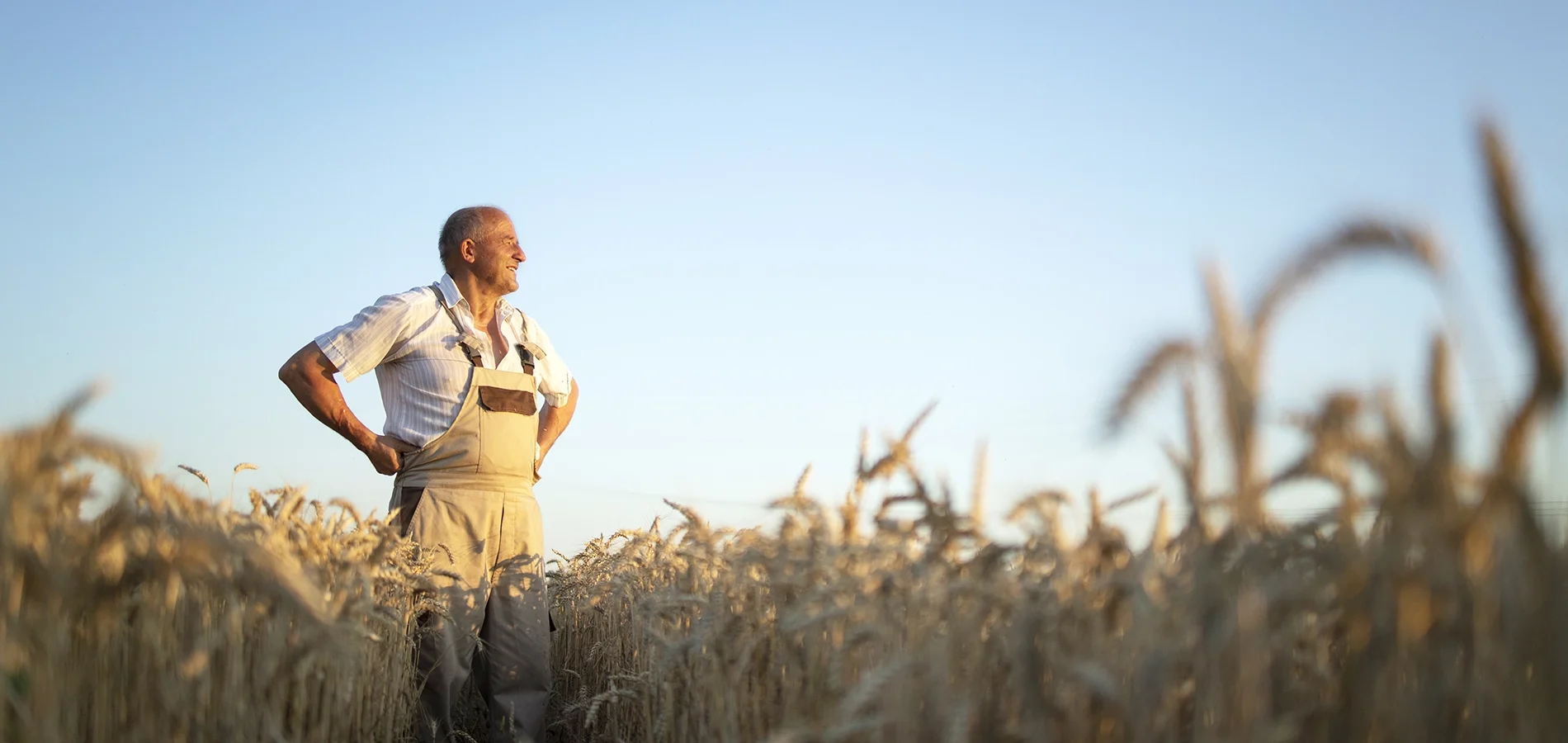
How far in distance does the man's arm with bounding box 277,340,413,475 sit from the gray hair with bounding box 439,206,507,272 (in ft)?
2.95

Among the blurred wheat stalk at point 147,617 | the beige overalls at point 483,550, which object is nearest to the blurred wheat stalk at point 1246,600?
the blurred wheat stalk at point 147,617

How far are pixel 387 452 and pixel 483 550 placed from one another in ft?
2.10

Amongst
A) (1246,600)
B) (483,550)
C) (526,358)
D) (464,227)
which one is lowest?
(483,550)

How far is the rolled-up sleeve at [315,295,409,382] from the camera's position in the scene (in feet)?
16.4

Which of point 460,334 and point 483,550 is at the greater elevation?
point 460,334

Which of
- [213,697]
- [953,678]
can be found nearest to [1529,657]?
[953,678]

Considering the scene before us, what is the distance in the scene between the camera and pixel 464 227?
221 inches

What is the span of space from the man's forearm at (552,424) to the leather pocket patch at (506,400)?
613 millimetres

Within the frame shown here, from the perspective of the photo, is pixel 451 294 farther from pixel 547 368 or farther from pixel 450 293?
pixel 547 368

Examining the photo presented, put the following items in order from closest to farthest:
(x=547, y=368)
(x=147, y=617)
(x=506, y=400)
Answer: (x=147, y=617), (x=506, y=400), (x=547, y=368)

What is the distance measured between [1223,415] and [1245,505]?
0.12 meters

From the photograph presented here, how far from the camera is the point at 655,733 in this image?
3754 mm

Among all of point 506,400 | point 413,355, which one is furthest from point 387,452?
point 506,400

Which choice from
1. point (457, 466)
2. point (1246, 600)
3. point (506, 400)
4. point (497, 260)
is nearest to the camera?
point (1246, 600)
